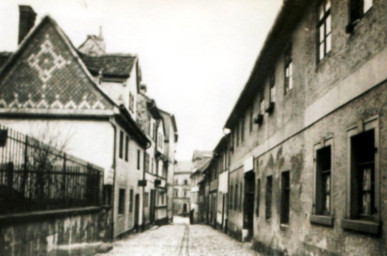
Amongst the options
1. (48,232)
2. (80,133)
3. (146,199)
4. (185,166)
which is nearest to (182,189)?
(185,166)

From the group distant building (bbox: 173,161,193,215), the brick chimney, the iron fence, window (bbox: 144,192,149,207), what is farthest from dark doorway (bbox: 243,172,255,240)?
distant building (bbox: 173,161,193,215)

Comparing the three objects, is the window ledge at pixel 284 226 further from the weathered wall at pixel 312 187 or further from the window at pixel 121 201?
Result: the window at pixel 121 201

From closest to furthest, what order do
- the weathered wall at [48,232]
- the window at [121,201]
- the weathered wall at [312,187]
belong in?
the weathered wall at [312,187] < the weathered wall at [48,232] < the window at [121,201]

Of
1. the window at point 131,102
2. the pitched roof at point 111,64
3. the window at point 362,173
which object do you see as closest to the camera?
the window at point 362,173

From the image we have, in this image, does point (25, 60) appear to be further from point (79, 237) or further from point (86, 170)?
point (79, 237)

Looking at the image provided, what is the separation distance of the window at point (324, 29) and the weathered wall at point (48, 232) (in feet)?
20.1

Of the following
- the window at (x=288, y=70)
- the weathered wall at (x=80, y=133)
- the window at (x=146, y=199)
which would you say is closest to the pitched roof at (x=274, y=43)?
the window at (x=288, y=70)

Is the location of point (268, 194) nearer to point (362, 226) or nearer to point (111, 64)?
point (362, 226)

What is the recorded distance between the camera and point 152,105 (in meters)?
35.5

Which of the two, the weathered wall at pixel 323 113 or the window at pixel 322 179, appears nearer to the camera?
the weathered wall at pixel 323 113

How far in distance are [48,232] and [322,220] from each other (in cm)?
534

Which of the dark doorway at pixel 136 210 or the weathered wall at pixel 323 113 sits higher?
the weathered wall at pixel 323 113

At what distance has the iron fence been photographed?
8148 millimetres

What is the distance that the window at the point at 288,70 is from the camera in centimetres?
1248
